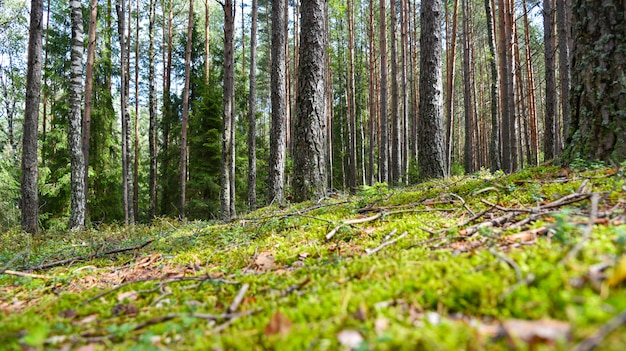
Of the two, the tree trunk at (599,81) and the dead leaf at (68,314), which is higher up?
the tree trunk at (599,81)

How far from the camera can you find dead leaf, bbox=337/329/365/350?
0.95 m

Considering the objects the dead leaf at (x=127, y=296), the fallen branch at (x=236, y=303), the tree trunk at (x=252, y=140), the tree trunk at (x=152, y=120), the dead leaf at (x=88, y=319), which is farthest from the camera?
the tree trunk at (x=152, y=120)

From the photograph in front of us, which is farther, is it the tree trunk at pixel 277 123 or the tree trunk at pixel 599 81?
the tree trunk at pixel 277 123

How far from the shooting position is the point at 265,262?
236 cm

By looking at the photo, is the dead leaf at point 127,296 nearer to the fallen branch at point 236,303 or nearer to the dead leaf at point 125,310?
the dead leaf at point 125,310

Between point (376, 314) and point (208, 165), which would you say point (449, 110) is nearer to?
point (208, 165)

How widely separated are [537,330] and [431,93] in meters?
8.09

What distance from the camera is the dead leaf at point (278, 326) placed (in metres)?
1.10

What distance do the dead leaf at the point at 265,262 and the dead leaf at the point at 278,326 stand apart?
3.36 ft

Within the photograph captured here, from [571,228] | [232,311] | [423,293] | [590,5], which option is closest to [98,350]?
[232,311]

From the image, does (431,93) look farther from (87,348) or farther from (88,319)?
(87,348)

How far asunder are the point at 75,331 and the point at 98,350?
369 mm

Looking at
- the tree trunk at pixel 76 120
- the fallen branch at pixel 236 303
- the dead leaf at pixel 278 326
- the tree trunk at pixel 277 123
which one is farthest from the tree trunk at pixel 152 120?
the dead leaf at pixel 278 326

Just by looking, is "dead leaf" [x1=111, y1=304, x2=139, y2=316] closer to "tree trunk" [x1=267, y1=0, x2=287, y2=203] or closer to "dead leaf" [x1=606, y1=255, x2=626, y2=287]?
"dead leaf" [x1=606, y1=255, x2=626, y2=287]
